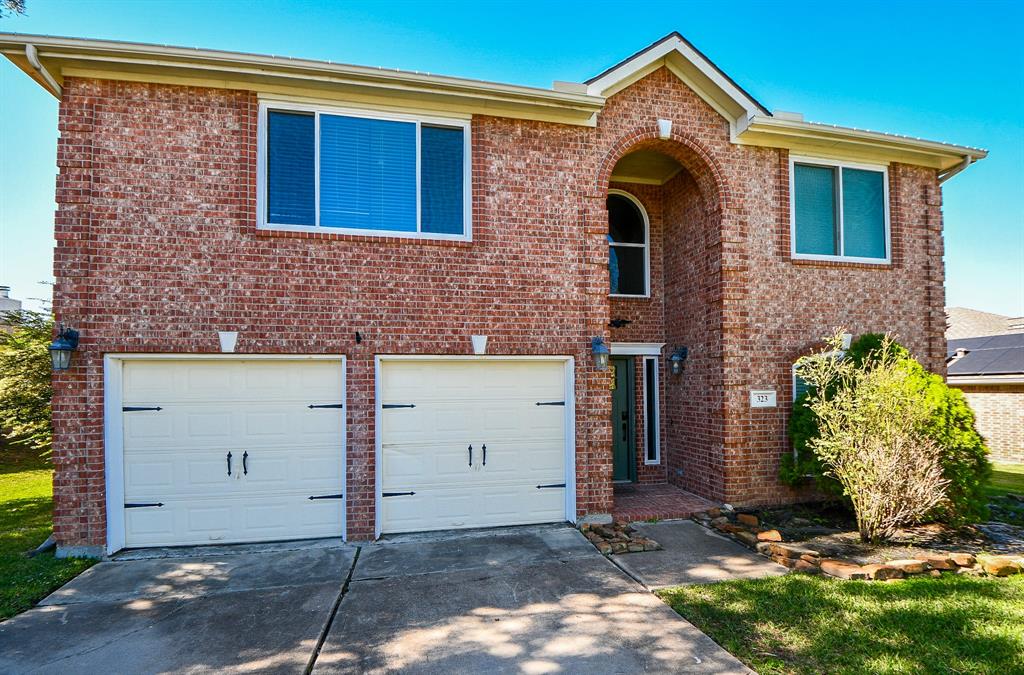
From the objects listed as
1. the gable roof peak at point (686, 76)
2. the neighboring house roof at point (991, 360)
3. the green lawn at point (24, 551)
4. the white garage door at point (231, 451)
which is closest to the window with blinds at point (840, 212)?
the gable roof peak at point (686, 76)

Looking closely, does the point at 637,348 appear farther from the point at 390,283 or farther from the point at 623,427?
the point at 390,283

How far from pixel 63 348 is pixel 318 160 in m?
3.64

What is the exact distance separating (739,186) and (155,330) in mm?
8464

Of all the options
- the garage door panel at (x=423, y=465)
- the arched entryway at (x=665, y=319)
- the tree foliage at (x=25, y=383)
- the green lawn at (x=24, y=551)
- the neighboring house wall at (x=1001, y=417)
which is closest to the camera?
the green lawn at (x=24, y=551)

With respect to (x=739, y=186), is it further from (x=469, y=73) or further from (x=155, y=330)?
(x=155, y=330)

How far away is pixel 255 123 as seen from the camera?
6.21 meters

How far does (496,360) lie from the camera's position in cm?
682

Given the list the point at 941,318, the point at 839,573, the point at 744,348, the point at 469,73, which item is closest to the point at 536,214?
the point at 469,73

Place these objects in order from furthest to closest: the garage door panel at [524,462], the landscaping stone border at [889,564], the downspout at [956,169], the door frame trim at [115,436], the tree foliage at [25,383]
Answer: the tree foliage at [25,383]
the downspout at [956,169]
the garage door panel at [524,462]
the door frame trim at [115,436]
the landscaping stone border at [889,564]

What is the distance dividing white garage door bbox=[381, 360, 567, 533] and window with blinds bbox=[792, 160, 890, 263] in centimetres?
484

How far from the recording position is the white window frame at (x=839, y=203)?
311 inches

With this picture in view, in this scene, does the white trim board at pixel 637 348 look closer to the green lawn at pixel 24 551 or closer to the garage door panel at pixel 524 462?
the garage door panel at pixel 524 462

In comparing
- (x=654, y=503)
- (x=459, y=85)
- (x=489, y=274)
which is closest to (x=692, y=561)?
(x=654, y=503)

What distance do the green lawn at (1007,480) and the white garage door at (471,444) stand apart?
6.99m
